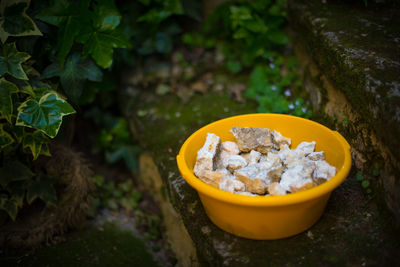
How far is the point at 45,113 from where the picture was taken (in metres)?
1.43

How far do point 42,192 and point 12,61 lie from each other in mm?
689

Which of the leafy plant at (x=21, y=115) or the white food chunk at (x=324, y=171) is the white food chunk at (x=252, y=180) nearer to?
the white food chunk at (x=324, y=171)

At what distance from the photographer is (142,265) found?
173 cm

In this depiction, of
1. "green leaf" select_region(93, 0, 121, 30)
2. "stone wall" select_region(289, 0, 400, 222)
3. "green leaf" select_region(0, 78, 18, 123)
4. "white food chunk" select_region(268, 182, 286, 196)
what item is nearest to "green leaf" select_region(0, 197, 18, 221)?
"green leaf" select_region(0, 78, 18, 123)

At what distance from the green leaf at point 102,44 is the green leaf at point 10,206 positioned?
84 cm

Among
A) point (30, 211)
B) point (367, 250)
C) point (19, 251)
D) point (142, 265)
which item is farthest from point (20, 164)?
point (367, 250)

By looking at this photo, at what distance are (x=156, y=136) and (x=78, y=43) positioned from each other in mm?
670

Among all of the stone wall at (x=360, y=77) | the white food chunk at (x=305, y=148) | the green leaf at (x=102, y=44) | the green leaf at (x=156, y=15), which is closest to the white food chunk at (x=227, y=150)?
the white food chunk at (x=305, y=148)

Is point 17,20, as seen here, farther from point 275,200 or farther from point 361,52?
point 361,52

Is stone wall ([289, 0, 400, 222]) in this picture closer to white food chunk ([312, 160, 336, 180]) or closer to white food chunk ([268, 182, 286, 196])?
white food chunk ([312, 160, 336, 180])

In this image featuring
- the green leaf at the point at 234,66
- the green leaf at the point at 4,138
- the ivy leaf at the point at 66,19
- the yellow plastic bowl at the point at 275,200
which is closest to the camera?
the yellow plastic bowl at the point at 275,200

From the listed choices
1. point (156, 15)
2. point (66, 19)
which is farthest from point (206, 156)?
point (156, 15)

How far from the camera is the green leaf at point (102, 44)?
1772mm

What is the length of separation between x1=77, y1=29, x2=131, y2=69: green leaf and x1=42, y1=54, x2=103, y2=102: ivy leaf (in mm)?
73
